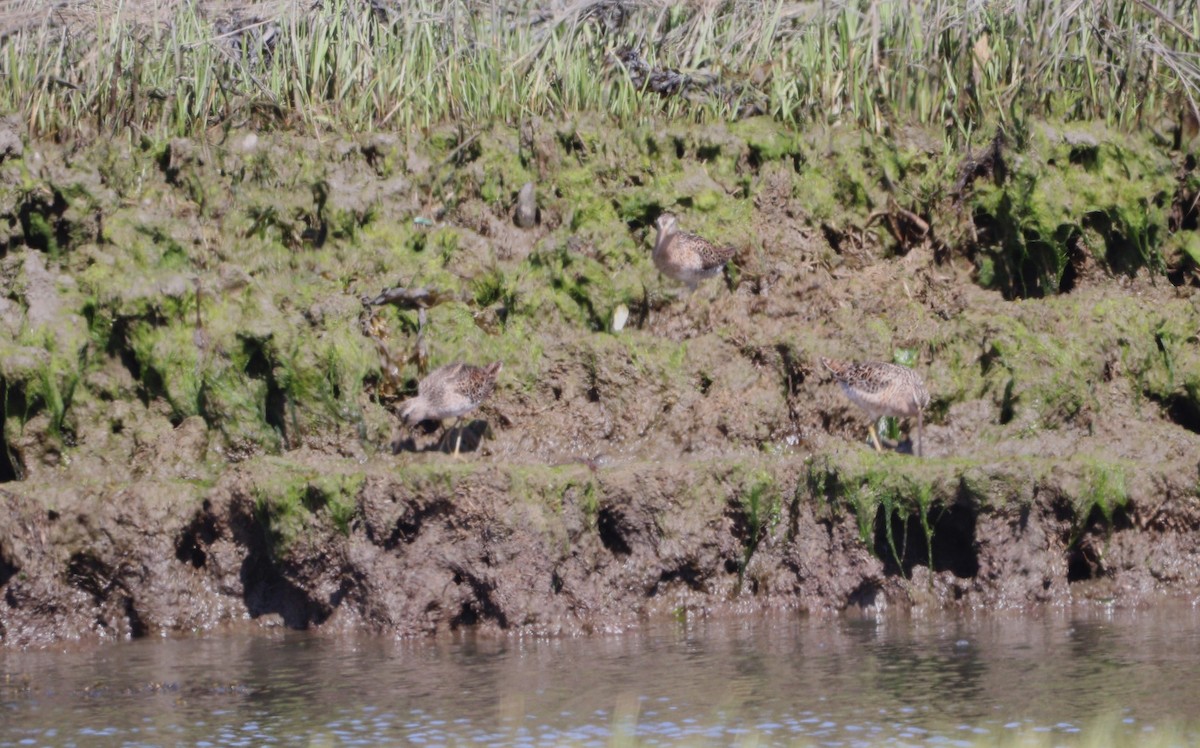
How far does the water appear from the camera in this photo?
6.95 m

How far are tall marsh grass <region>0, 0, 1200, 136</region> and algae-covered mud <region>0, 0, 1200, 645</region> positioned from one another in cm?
27

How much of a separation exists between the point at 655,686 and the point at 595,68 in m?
7.08

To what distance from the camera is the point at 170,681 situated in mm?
8477

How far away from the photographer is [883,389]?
414 inches

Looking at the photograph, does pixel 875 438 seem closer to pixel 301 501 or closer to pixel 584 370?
pixel 584 370

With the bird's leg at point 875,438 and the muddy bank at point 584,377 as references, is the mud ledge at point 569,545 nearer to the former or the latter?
the muddy bank at point 584,377

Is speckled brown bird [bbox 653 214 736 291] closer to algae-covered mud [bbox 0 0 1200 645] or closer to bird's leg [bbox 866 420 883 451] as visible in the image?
algae-covered mud [bbox 0 0 1200 645]

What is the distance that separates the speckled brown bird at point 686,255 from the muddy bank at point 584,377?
0.29m

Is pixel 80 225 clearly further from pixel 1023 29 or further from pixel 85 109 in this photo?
pixel 1023 29

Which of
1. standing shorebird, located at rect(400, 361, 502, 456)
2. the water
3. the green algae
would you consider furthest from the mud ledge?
standing shorebird, located at rect(400, 361, 502, 456)

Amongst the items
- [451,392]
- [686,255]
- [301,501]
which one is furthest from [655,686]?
[686,255]

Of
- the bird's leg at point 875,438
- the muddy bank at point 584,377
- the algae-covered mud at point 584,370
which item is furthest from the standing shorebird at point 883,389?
the muddy bank at point 584,377

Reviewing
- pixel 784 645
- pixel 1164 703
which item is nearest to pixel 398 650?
pixel 784 645

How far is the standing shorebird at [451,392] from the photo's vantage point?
10586 mm
